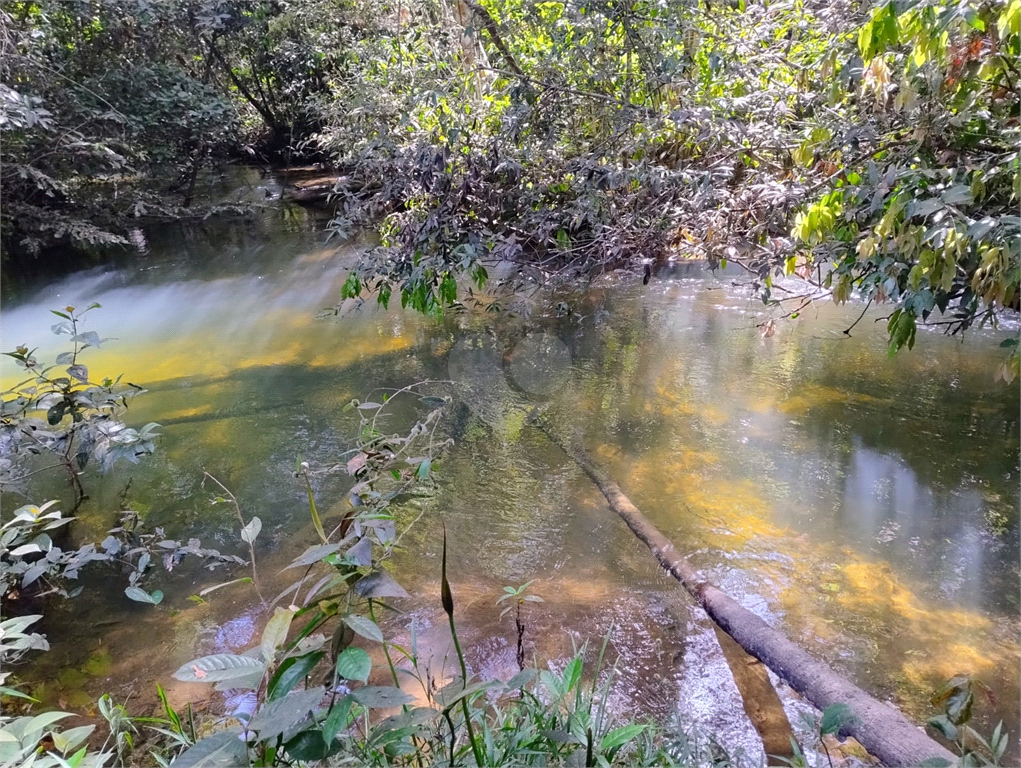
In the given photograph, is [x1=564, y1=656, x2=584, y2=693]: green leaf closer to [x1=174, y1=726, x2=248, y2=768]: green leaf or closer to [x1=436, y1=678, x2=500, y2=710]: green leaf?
[x1=436, y1=678, x2=500, y2=710]: green leaf

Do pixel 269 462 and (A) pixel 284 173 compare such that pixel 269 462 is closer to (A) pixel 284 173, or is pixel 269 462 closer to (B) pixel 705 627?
(B) pixel 705 627

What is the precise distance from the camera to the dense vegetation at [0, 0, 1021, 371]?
166 cm

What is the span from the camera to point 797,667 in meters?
1.64

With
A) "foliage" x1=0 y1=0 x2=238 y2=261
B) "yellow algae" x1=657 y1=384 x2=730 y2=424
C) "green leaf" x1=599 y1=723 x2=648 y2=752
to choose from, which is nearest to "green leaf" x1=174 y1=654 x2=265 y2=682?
"green leaf" x1=599 y1=723 x2=648 y2=752

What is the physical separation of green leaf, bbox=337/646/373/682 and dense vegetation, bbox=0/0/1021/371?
154 cm

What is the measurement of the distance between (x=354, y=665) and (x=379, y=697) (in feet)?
0.17

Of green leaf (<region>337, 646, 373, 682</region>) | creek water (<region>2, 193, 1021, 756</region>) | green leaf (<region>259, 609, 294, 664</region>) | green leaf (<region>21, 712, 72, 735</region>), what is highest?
green leaf (<region>259, 609, 294, 664</region>)

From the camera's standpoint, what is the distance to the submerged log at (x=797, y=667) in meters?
1.28

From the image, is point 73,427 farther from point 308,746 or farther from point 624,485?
point 624,485

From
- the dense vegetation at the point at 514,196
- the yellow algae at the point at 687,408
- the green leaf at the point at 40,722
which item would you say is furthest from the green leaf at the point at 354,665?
the yellow algae at the point at 687,408

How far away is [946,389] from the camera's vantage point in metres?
3.48

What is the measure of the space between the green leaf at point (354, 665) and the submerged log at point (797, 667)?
2.99ft

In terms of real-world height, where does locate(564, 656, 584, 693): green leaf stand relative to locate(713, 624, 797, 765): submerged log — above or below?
above

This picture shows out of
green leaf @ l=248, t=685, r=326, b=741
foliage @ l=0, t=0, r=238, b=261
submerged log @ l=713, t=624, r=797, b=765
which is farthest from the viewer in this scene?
foliage @ l=0, t=0, r=238, b=261
